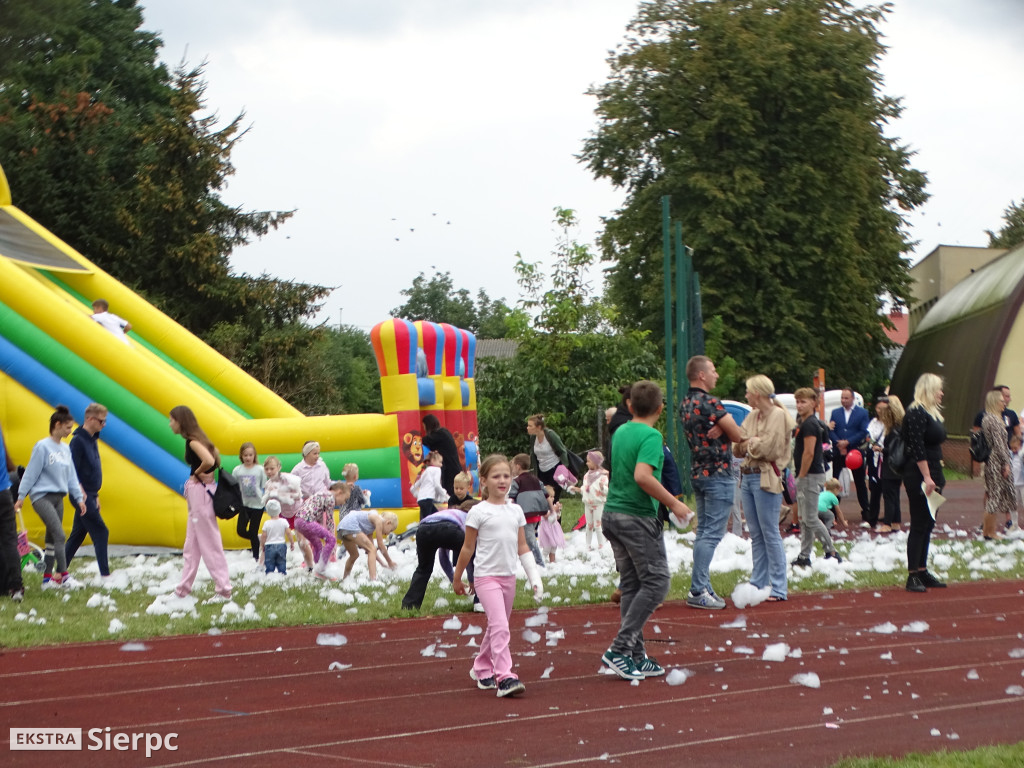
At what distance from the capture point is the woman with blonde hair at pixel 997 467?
1447cm

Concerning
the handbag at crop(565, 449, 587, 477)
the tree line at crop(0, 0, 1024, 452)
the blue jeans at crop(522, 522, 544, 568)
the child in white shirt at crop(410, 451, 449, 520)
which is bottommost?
the blue jeans at crop(522, 522, 544, 568)

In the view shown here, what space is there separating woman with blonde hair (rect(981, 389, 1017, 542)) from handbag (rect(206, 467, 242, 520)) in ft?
27.8

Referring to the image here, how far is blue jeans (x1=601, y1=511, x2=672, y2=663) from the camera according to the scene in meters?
7.24

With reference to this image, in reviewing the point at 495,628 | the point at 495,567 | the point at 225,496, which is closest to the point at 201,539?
the point at 225,496

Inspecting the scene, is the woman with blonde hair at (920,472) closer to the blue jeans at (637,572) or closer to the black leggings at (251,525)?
the blue jeans at (637,572)

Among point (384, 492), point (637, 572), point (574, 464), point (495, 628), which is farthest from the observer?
point (384, 492)

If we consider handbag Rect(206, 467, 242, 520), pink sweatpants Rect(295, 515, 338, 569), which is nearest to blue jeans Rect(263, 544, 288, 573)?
pink sweatpants Rect(295, 515, 338, 569)

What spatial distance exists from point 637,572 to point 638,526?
0.26 metres

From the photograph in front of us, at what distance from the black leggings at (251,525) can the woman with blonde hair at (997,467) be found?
8.09m

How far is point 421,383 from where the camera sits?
17188 millimetres

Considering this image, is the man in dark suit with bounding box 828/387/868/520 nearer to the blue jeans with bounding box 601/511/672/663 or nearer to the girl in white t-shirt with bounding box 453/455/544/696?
the blue jeans with bounding box 601/511/672/663

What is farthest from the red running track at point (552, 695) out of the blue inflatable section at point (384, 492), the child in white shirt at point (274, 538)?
the blue inflatable section at point (384, 492)

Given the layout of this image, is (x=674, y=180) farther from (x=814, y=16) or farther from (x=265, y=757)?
(x=265, y=757)

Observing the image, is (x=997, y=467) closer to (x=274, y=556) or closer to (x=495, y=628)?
(x=274, y=556)
